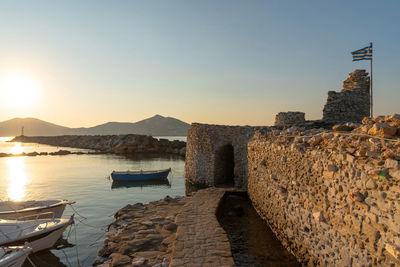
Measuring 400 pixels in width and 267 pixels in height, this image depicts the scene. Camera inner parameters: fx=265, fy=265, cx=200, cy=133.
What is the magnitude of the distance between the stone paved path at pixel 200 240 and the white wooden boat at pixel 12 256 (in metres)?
3.86

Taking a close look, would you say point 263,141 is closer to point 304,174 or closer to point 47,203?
point 304,174

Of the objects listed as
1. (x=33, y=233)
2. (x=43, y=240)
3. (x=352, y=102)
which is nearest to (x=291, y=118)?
(x=352, y=102)

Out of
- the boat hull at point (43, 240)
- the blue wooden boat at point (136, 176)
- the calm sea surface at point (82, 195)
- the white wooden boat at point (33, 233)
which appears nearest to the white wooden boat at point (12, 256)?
the white wooden boat at point (33, 233)

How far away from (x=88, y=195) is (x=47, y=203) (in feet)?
17.4

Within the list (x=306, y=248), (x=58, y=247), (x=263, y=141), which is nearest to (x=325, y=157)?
(x=306, y=248)

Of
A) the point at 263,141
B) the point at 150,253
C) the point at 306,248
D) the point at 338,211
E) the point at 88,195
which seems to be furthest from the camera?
the point at 88,195

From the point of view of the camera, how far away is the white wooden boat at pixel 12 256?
6234 millimetres

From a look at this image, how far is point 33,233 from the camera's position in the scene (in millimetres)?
8500

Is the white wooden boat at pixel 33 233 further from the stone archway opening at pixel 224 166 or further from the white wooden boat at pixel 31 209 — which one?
the stone archway opening at pixel 224 166

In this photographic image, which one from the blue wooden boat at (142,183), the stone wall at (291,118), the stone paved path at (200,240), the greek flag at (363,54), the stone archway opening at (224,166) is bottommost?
the blue wooden boat at (142,183)

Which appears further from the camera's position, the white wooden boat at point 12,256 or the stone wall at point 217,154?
the stone wall at point 217,154

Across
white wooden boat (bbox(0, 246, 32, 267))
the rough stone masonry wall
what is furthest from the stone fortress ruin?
white wooden boat (bbox(0, 246, 32, 267))

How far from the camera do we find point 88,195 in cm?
1720

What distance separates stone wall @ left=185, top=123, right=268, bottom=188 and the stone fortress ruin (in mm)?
5245
